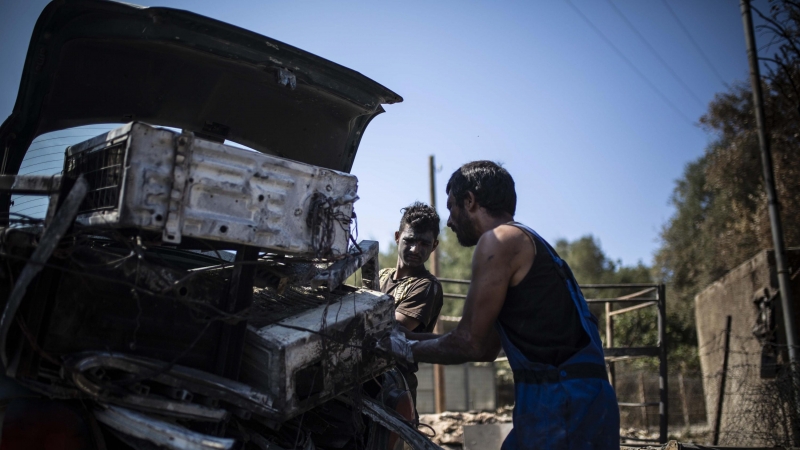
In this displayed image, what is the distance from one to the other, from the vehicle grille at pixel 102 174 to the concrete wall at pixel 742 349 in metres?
5.75

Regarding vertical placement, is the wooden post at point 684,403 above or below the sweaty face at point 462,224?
below

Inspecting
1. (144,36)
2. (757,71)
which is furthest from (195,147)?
(757,71)

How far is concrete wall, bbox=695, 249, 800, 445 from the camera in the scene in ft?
19.5

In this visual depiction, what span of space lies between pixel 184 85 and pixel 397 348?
1865 mm

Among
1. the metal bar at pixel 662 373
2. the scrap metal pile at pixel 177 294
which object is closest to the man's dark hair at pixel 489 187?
the scrap metal pile at pixel 177 294

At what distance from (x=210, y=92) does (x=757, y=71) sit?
23.7 feet

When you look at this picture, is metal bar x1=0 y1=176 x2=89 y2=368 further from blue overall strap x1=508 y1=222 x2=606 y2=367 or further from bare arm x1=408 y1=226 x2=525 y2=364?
blue overall strap x1=508 y1=222 x2=606 y2=367

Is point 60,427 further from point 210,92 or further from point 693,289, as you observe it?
point 693,289

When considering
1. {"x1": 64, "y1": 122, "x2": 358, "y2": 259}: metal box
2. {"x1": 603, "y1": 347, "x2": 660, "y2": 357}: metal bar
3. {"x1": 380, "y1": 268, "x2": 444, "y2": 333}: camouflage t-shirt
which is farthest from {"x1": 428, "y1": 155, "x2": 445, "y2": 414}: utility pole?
{"x1": 64, "y1": 122, "x2": 358, "y2": 259}: metal box

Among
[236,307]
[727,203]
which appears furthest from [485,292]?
[727,203]

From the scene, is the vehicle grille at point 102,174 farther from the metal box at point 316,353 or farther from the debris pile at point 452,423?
the debris pile at point 452,423

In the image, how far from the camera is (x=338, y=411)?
3.29 metres

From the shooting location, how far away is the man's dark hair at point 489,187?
3037 millimetres

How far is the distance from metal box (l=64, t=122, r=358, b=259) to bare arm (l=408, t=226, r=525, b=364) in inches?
26.5
